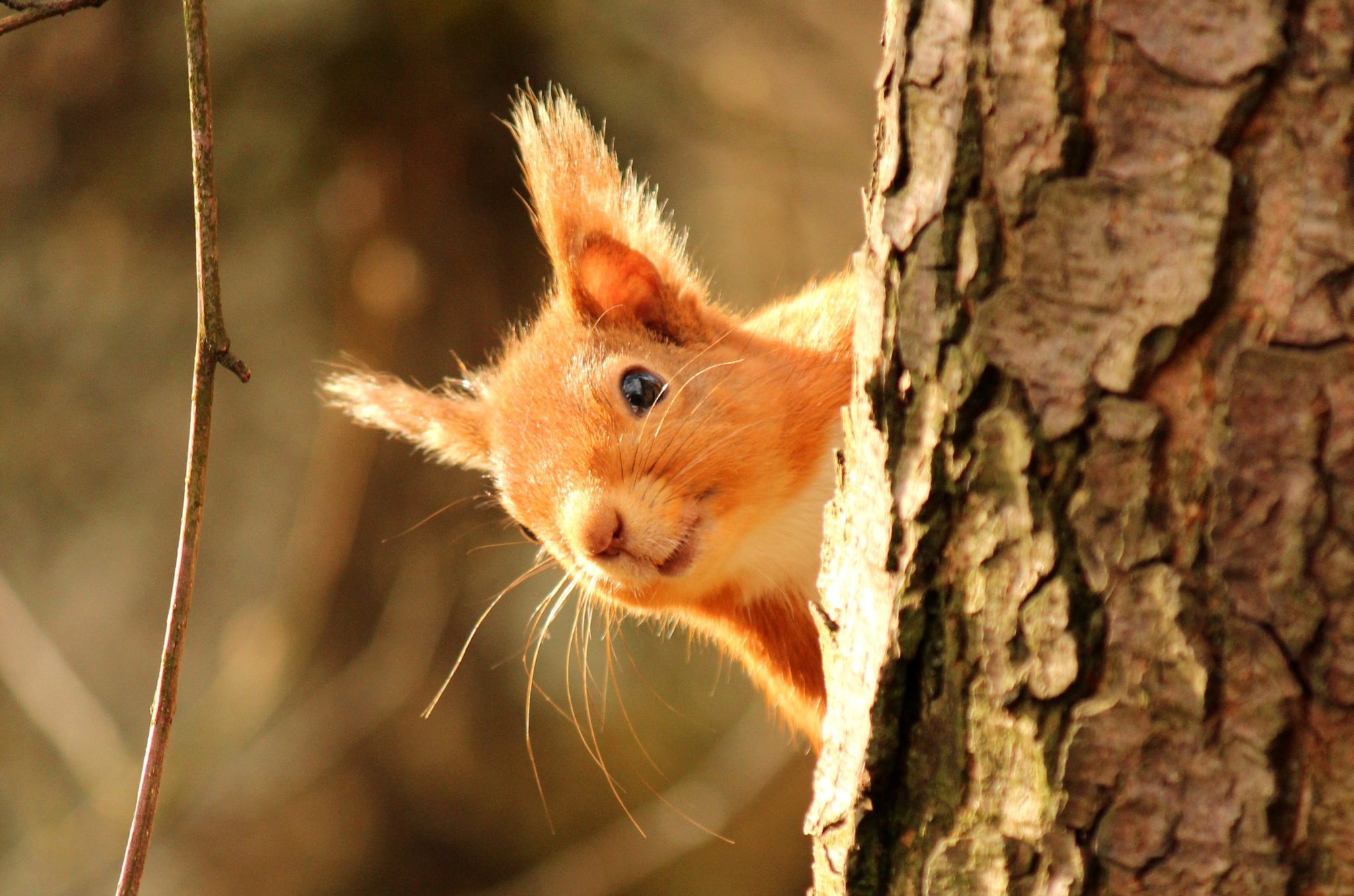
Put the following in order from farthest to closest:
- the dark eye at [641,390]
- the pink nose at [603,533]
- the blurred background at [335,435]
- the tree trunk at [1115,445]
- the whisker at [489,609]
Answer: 1. the blurred background at [335,435]
2. the whisker at [489,609]
3. the dark eye at [641,390]
4. the pink nose at [603,533]
5. the tree trunk at [1115,445]

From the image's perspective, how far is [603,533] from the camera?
5.29 feet

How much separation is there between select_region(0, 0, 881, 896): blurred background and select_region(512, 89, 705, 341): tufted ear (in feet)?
4.88

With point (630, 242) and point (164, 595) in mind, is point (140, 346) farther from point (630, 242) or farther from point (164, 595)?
point (630, 242)

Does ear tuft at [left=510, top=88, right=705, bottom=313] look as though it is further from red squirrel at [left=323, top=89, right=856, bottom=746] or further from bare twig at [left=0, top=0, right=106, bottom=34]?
bare twig at [left=0, top=0, right=106, bottom=34]

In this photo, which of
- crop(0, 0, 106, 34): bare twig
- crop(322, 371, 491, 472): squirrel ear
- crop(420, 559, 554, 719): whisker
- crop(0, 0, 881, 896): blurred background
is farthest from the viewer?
crop(0, 0, 881, 896): blurred background

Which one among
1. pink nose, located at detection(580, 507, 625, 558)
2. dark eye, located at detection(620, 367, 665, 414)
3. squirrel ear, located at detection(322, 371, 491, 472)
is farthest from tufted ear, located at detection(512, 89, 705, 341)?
pink nose, located at detection(580, 507, 625, 558)

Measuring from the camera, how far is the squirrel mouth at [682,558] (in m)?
1.69

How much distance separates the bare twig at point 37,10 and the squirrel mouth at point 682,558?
100 cm

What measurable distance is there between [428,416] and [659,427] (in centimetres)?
59

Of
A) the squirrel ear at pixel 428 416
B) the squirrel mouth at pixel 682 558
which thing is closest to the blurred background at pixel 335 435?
the squirrel ear at pixel 428 416

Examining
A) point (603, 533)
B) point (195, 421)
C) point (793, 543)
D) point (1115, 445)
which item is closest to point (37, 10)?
point (195, 421)

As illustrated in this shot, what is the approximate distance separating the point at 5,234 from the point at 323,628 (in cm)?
155

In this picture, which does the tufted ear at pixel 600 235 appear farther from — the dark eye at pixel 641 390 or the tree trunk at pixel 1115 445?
the tree trunk at pixel 1115 445

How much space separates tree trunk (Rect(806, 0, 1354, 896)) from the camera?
75cm
